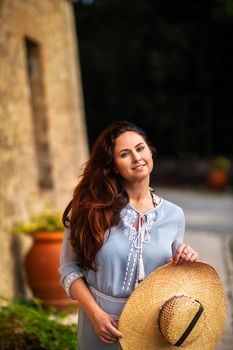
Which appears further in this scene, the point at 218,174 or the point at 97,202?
the point at 218,174

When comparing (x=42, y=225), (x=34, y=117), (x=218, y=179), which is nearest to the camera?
(x=42, y=225)

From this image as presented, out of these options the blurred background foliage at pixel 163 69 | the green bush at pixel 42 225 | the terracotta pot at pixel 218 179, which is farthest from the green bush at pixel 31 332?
the blurred background foliage at pixel 163 69

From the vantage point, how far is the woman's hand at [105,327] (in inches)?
96.3

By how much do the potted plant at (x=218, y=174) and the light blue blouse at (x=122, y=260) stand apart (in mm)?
18558

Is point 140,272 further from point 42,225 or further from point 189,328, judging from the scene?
point 42,225

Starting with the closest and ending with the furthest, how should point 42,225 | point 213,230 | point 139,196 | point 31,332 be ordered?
point 139,196, point 31,332, point 42,225, point 213,230

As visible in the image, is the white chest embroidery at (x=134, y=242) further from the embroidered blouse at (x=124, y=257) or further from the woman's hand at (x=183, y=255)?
the woman's hand at (x=183, y=255)

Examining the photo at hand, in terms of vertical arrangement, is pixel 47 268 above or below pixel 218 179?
above

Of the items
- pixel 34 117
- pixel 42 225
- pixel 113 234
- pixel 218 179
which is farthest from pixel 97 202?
pixel 218 179

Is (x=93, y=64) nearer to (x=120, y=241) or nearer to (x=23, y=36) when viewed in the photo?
(x=23, y=36)

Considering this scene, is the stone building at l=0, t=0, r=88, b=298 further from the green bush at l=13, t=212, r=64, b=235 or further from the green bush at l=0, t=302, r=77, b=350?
the green bush at l=0, t=302, r=77, b=350

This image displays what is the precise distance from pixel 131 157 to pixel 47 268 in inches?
151

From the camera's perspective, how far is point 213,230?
467 inches

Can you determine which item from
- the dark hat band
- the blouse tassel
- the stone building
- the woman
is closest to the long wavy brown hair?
the woman
